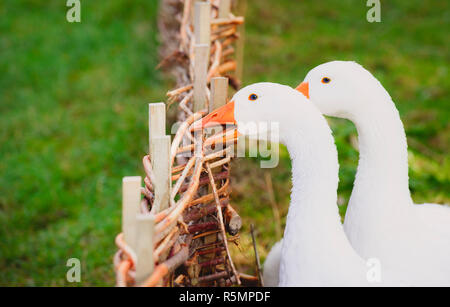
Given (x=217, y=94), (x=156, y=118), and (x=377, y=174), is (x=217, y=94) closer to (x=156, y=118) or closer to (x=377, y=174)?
(x=156, y=118)

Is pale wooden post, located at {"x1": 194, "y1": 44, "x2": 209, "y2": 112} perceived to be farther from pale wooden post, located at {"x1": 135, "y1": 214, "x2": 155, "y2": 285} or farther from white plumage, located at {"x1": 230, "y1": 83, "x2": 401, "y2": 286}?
pale wooden post, located at {"x1": 135, "y1": 214, "x2": 155, "y2": 285}

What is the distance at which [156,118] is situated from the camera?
1.66 m

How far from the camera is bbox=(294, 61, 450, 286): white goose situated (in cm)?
194

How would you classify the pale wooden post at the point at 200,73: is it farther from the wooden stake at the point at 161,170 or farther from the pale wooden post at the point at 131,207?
the pale wooden post at the point at 131,207

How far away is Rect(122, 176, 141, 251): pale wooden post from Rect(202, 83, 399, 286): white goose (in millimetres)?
514

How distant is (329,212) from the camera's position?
1.67m

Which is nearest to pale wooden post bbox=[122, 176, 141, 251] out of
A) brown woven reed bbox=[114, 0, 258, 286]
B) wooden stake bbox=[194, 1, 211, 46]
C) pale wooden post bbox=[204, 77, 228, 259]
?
brown woven reed bbox=[114, 0, 258, 286]

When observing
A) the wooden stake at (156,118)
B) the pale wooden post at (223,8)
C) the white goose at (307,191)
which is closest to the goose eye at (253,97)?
the white goose at (307,191)

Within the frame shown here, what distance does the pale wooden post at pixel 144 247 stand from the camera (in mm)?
1324

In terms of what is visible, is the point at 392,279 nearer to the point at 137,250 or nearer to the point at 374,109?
the point at 374,109

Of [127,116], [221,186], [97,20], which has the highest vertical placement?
[97,20]

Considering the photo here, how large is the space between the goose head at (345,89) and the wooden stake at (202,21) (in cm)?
68
